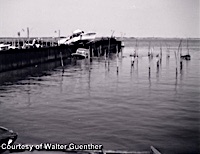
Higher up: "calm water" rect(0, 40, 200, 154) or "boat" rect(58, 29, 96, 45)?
"boat" rect(58, 29, 96, 45)

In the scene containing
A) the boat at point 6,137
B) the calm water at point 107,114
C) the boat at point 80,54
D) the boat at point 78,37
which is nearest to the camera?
the boat at point 6,137

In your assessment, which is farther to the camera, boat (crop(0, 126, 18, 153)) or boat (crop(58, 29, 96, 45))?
boat (crop(58, 29, 96, 45))

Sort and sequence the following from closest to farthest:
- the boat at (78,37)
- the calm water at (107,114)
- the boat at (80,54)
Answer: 1. the calm water at (107,114)
2. the boat at (80,54)
3. the boat at (78,37)

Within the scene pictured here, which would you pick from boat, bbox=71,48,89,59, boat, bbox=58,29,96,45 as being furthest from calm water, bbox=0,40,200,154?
boat, bbox=58,29,96,45

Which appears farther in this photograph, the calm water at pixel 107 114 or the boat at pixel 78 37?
the boat at pixel 78 37

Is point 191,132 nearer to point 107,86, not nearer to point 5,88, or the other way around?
point 107,86

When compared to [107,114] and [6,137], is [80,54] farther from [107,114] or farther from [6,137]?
[6,137]

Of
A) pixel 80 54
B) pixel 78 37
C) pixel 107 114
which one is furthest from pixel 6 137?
pixel 78 37

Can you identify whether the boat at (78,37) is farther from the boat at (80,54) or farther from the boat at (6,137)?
the boat at (6,137)

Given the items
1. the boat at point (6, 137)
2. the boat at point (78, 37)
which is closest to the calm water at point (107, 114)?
the boat at point (6, 137)

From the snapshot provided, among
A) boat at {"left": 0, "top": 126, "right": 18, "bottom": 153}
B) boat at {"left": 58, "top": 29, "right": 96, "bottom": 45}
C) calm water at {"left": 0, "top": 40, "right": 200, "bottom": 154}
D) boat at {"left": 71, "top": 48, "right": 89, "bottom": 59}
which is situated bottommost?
calm water at {"left": 0, "top": 40, "right": 200, "bottom": 154}

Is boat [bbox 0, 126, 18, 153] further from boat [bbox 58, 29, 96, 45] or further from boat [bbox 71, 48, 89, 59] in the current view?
boat [bbox 58, 29, 96, 45]

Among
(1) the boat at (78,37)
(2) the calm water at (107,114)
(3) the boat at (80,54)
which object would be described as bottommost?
(2) the calm water at (107,114)

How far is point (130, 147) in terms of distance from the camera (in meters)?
16.0
